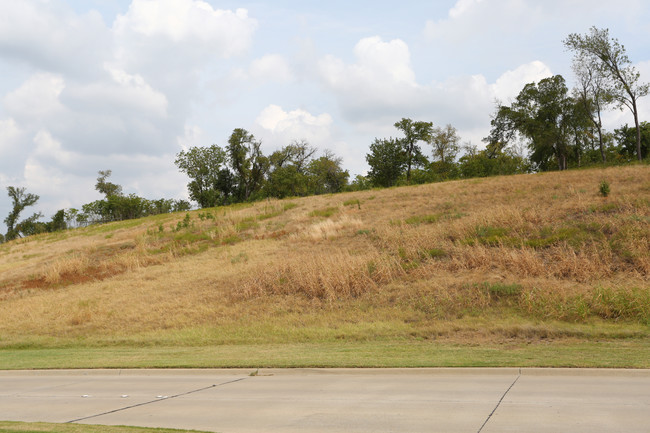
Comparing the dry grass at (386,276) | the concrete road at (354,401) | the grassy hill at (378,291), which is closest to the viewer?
the concrete road at (354,401)

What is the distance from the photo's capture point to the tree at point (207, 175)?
73000 mm

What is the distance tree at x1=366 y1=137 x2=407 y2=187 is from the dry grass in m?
35.1

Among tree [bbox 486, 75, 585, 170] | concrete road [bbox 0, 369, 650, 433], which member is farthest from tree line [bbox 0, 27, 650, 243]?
concrete road [bbox 0, 369, 650, 433]

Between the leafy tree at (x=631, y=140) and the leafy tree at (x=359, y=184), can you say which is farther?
the leafy tree at (x=359, y=184)

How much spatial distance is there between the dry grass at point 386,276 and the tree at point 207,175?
4019 cm

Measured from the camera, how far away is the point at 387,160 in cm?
6875

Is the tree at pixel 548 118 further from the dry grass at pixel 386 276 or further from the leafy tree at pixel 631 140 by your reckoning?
the dry grass at pixel 386 276

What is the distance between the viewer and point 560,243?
1995 centimetres

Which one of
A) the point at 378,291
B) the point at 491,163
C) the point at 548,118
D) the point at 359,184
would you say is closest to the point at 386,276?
the point at 378,291

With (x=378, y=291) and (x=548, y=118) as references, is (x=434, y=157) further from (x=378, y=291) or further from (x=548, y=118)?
(x=378, y=291)

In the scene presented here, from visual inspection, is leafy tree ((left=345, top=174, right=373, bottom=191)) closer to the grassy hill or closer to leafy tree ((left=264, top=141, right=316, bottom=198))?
leafy tree ((left=264, top=141, right=316, bottom=198))

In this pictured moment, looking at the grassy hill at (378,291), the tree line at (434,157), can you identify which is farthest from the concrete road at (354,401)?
the tree line at (434,157)

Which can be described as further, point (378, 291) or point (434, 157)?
point (434, 157)

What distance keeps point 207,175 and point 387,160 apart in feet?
88.8
